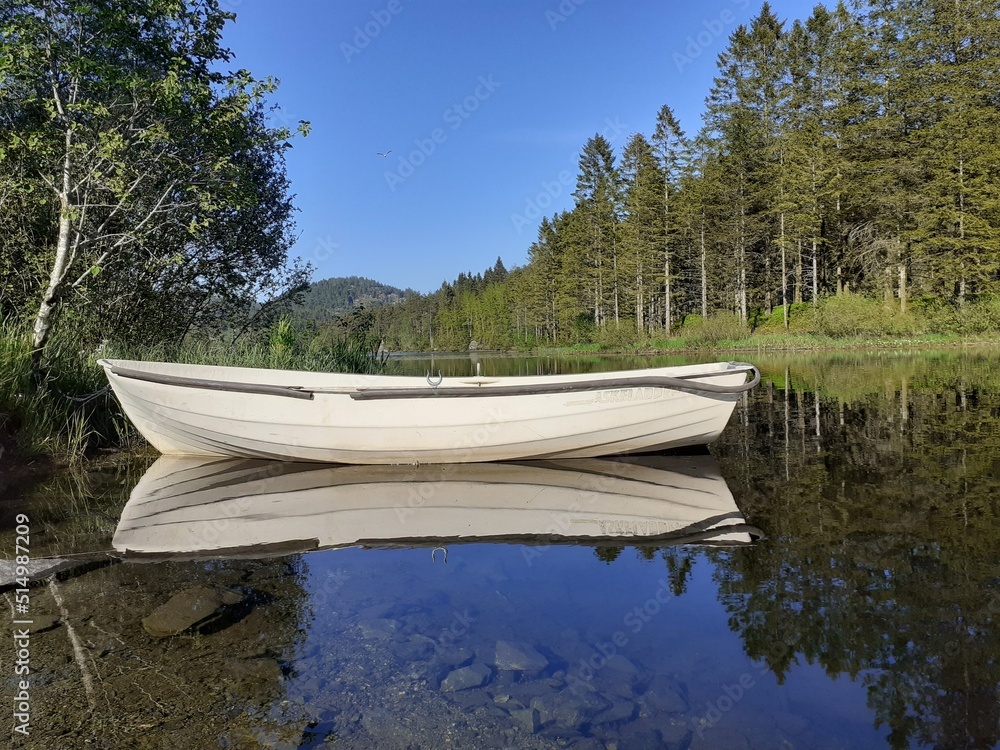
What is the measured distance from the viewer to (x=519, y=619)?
111 inches

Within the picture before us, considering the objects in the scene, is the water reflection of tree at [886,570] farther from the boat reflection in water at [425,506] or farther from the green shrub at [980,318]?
the green shrub at [980,318]

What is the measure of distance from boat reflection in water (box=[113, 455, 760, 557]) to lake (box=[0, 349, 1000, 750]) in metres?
0.04

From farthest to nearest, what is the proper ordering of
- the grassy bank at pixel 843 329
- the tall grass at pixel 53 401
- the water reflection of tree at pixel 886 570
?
the grassy bank at pixel 843 329 < the tall grass at pixel 53 401 < the water reflection of tree at pixel 886 570

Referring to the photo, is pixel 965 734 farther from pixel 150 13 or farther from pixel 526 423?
pixel 150 13

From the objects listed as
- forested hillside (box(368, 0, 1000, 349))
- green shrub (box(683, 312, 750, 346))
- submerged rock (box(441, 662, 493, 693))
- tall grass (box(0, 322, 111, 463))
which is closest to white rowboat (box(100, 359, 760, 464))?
tall grass (box(0, 322, 111, 463))

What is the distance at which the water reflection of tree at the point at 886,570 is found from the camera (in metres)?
2.11

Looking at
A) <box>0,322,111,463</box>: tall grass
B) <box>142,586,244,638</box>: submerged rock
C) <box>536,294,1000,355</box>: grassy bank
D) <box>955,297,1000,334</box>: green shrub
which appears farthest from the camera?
<box>536,294,1000,355</box>: grassy bank

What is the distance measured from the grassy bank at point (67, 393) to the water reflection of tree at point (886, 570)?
665 centimetres

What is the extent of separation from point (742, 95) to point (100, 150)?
3614 cm

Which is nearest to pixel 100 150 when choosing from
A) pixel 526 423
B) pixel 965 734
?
pixel 526 423

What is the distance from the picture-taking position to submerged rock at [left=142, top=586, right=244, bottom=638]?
260cm

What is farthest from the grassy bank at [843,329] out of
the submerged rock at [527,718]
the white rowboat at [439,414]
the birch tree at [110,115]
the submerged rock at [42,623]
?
the submerged rock at [42,623]

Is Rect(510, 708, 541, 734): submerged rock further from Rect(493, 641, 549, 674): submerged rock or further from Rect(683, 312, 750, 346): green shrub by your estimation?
Rect(683, 312, 750, 346): green shrub

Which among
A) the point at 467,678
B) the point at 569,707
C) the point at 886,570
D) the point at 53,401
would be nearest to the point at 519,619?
the point at 467,678
